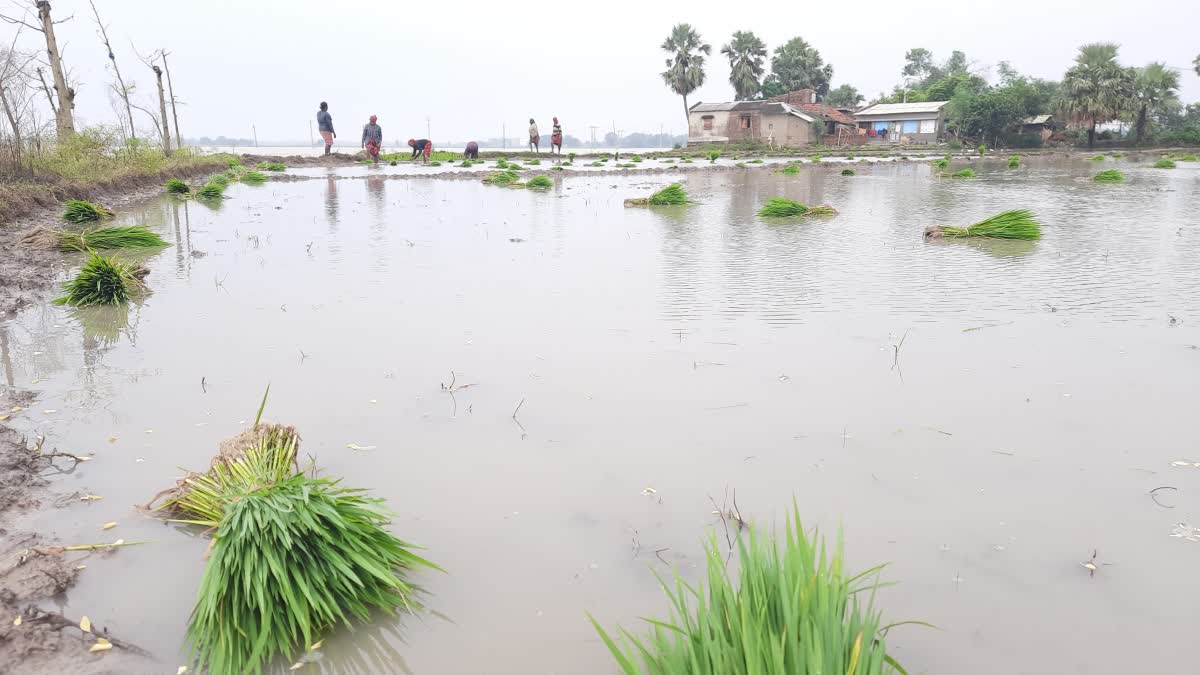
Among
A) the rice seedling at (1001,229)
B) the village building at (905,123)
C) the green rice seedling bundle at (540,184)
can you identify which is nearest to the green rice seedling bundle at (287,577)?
the rice seedling at (1001,229)

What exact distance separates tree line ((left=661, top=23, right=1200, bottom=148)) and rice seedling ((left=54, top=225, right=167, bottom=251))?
4530 centimetres

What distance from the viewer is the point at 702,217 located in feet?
33.6

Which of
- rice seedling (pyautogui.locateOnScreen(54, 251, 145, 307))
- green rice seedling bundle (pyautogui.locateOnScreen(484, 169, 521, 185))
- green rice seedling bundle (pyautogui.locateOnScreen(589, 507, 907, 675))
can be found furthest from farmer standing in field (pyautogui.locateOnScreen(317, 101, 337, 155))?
green rice seedling bundle (pyautogui.locateOnScreen(589, 507, 907, 675))

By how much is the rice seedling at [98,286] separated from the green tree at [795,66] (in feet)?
180

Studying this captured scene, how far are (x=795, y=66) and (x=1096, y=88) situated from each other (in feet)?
66.1

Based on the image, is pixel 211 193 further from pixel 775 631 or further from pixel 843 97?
pixel 843 97

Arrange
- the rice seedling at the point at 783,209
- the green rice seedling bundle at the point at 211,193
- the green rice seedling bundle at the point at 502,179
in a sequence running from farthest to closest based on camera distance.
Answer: the green rice seedling bundle at the point at 502,179
the green rice seedling bundle at the point at 211,193
the rice seedling at the point at 783,209

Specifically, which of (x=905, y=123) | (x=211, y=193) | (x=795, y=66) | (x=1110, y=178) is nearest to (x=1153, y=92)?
(x=905, y=123)

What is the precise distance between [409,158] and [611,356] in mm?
27351

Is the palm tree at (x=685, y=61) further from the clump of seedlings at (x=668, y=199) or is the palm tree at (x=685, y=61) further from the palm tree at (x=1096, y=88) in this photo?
the clump of seedlings at (x=668, y=199)

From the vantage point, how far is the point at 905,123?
50.0m

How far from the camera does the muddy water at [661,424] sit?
6.58 feet

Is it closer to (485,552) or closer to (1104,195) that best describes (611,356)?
(485,552)

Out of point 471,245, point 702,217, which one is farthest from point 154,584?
point 702,217
